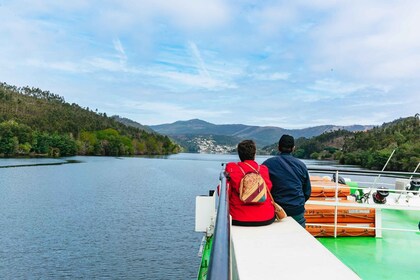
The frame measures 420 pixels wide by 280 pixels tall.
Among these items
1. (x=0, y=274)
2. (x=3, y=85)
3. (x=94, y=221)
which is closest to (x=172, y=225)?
(x=94, y=221)

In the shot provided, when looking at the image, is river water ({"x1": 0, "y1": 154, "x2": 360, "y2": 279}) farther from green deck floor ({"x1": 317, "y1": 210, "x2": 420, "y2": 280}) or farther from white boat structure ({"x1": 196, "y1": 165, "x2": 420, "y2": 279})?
green deck floor ({"x1": 317, "y1": 210, "x2": 420, "y2": 280})

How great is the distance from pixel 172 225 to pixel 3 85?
154845mm

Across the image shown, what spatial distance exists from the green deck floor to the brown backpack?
1855mm

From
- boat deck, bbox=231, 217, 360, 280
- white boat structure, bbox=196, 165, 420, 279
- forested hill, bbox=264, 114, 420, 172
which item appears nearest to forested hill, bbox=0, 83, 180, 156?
forested hill, bbox=264, 114, 420, 172

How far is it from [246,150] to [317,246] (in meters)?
1.19

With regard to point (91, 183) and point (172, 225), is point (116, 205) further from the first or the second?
point (91, 183)

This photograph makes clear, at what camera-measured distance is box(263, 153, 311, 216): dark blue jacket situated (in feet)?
12.2

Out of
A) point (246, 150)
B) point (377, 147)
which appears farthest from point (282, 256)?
point (377, 147)

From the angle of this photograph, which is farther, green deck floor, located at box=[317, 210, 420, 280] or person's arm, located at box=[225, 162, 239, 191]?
green deck floor, located at box=[317, 210, 420, 280]

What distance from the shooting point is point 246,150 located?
3455 millimetres

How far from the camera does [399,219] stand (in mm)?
7781

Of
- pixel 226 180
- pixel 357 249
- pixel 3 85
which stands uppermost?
pixel 3 85

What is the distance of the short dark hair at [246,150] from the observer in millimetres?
3461

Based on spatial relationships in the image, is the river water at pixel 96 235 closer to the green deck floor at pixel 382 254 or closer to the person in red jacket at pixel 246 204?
the green deck floor at pixel 382 254
